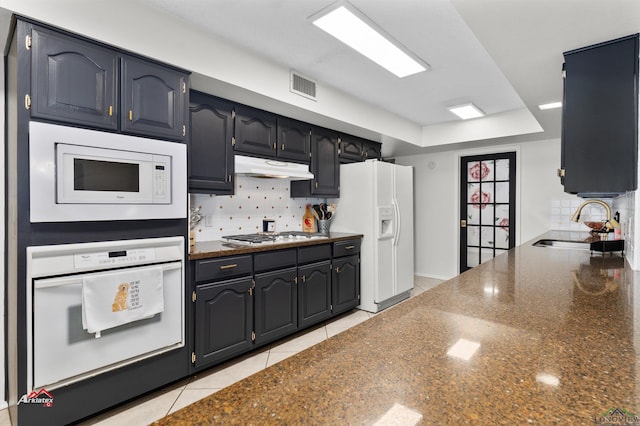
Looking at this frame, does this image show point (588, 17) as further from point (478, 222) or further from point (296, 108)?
point (478, 222)

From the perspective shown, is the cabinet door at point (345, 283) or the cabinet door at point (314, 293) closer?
the cabinet door at point (314, 293)

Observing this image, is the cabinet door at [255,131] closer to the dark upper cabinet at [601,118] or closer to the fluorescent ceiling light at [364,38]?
the fluorescent ceiling light at [364,38]

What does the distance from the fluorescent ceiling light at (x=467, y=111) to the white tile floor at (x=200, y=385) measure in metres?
2.77

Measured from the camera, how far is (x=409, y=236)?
14.3ft

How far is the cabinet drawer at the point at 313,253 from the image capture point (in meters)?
3.03

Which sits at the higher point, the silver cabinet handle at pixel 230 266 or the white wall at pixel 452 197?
the white wall at pixel 452 197

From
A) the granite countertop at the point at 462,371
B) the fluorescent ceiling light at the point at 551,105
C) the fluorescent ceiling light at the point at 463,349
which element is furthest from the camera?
the fluorescent ceiling light at the point at 551,105

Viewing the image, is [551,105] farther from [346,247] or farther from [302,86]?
[346,247]

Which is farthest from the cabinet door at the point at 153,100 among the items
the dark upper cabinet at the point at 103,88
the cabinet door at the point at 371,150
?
the cabinet door at the point at 371,150

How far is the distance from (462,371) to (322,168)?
3143 mm

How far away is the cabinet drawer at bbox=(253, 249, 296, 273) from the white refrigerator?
1.13 metres

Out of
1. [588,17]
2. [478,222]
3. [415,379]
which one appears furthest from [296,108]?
[478,222]

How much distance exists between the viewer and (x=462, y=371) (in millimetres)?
663

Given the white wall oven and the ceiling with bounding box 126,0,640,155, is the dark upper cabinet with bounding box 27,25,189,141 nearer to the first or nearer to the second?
the ceiling with bounding box 126,0,640,155
